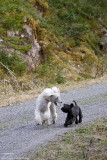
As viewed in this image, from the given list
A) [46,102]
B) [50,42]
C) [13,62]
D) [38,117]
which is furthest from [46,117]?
[50,42]

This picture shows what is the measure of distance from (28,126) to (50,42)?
788 inches

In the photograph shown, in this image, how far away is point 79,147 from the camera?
5.82m

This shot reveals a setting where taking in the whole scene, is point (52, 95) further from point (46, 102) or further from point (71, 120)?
point (71, 120)

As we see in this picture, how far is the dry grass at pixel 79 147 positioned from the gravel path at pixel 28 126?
1.21 feet

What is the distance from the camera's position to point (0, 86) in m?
18.8

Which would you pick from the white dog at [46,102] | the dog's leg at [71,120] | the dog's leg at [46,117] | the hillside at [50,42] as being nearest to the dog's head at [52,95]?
the white dog at [46,102]

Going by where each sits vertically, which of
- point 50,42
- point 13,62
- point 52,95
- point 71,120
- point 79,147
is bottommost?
point 71,120

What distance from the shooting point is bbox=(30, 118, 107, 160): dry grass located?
17.2 feet

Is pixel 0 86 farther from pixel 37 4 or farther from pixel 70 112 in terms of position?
pixel 37 4

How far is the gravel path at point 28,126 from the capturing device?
6301 mm

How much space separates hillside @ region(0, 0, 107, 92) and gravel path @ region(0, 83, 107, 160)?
6.66m

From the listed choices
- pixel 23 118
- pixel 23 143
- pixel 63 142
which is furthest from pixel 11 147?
pixel 23 118

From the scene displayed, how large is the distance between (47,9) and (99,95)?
1945 cm

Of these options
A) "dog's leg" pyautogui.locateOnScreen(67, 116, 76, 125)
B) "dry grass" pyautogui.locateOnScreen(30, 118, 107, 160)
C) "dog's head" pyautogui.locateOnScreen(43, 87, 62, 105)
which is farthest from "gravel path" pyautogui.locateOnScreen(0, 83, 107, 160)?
"dog's head" pyautogui.locateOnScreen(43, 87, 62, 105)
